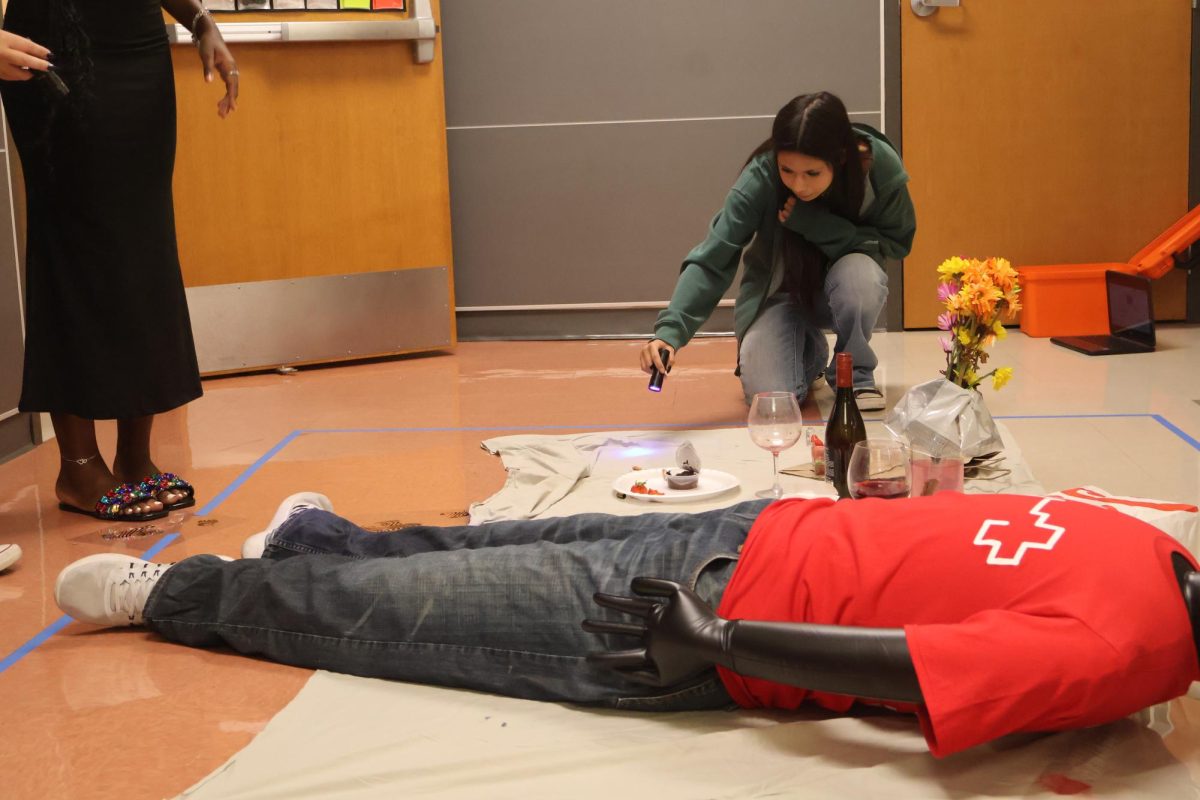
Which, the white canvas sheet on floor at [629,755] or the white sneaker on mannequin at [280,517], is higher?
the white sneaker on mannequin at [280,517]

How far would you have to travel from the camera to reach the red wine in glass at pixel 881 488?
1.82m

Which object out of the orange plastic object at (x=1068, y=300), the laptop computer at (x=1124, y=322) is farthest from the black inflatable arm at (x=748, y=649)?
the orange plastic object at (x=1068, y=300)

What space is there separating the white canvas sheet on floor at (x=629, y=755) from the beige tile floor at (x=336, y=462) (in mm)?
84

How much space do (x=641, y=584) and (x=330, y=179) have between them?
3443 millimetres

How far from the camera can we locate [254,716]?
1786 millimetres

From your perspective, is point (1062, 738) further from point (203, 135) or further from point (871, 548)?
point (203, 135)

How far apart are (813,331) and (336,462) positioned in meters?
1.42

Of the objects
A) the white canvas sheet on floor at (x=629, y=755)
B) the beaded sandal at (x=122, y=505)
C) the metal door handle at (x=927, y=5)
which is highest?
the metal door handle at (x=927, y=5)

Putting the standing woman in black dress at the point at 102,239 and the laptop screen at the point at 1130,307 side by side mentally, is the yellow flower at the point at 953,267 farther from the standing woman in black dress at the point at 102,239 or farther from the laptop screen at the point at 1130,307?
the laptop screen at the point at 1130,307

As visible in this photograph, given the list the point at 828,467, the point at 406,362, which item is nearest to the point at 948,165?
the point at 406,362

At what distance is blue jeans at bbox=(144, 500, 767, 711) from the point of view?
5.47 ft

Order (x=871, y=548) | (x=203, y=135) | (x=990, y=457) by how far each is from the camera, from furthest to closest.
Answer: (x=203, y=135) < (x=990, y=457) < (x=871, y=548)

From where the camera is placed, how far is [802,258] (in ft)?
11.7

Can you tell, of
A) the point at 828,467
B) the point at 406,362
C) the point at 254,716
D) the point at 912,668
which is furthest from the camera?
the point at 406,362
